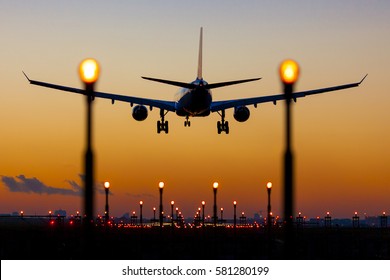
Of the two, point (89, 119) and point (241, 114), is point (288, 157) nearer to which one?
point (89, 119)

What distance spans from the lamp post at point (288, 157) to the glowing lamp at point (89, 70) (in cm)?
601

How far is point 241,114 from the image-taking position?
102375 mm

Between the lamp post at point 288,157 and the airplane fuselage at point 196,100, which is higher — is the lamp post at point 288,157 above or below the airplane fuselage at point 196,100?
below

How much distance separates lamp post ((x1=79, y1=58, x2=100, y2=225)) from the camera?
1150 inches

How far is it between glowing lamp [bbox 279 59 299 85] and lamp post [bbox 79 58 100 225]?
6029 mm

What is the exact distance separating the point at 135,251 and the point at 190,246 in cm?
911

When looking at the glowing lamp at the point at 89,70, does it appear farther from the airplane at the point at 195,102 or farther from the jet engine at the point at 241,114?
the jet engine at the point at 241,114

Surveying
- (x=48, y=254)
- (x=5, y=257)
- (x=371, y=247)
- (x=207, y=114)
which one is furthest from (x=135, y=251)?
(x=207, y=114)

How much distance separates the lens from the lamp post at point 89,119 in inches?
1150

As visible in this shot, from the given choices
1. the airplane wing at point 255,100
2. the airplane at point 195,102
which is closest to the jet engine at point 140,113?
the airplane at point 195,102

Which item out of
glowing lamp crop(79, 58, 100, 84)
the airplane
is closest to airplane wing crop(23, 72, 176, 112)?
the airplane

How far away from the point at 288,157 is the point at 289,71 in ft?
9.59

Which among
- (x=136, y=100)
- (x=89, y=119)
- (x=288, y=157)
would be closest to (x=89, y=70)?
(x=89, y=119)
